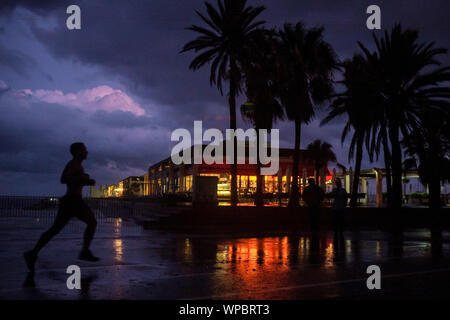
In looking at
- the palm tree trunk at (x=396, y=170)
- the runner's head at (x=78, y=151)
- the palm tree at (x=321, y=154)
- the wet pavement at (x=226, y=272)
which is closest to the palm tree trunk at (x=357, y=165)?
the palm tree trunk at (x=396, y=170)

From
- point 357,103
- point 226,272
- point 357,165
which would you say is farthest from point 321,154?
point 226,272

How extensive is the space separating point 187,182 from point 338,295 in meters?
36.2

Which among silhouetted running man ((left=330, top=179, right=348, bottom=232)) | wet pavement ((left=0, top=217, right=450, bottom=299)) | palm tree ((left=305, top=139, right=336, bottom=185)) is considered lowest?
wet pavement ((left=0, top=217, right=450, bottom=299))

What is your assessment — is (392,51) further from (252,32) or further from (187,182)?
(187,182)

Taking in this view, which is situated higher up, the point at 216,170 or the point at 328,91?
the point at 328,91

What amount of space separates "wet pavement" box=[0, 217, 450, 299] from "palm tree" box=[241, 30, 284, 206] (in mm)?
13458

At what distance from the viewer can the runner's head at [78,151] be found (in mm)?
7238

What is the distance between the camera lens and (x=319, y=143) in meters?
59.5

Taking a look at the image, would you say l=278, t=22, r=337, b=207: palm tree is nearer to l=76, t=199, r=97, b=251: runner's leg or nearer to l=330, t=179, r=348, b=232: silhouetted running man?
l=330, t=179, r=348, b=232: silhouetted running man

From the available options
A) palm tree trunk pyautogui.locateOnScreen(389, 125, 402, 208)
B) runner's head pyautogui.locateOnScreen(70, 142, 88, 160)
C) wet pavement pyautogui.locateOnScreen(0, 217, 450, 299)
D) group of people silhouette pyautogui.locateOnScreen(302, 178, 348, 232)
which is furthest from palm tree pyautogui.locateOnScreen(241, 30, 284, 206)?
runner's head pyautogui.locateOnScreen(70, 142, 88, 160)

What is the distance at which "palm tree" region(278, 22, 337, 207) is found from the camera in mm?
25078

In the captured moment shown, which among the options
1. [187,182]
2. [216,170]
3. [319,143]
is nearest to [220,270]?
[216,170]

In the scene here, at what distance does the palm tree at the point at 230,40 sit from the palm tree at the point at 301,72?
275 cm

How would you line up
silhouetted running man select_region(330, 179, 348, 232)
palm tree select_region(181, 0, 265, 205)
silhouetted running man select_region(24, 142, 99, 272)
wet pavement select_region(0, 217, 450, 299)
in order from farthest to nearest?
palm tree select_region(181, 0, 265, 205) < silhouetted running man select_region(330, 179, 348, 232) < silhouetted running man select_region(24, 142, 99, 272) < wet pavement select_region(0, 217, 450, 299)
